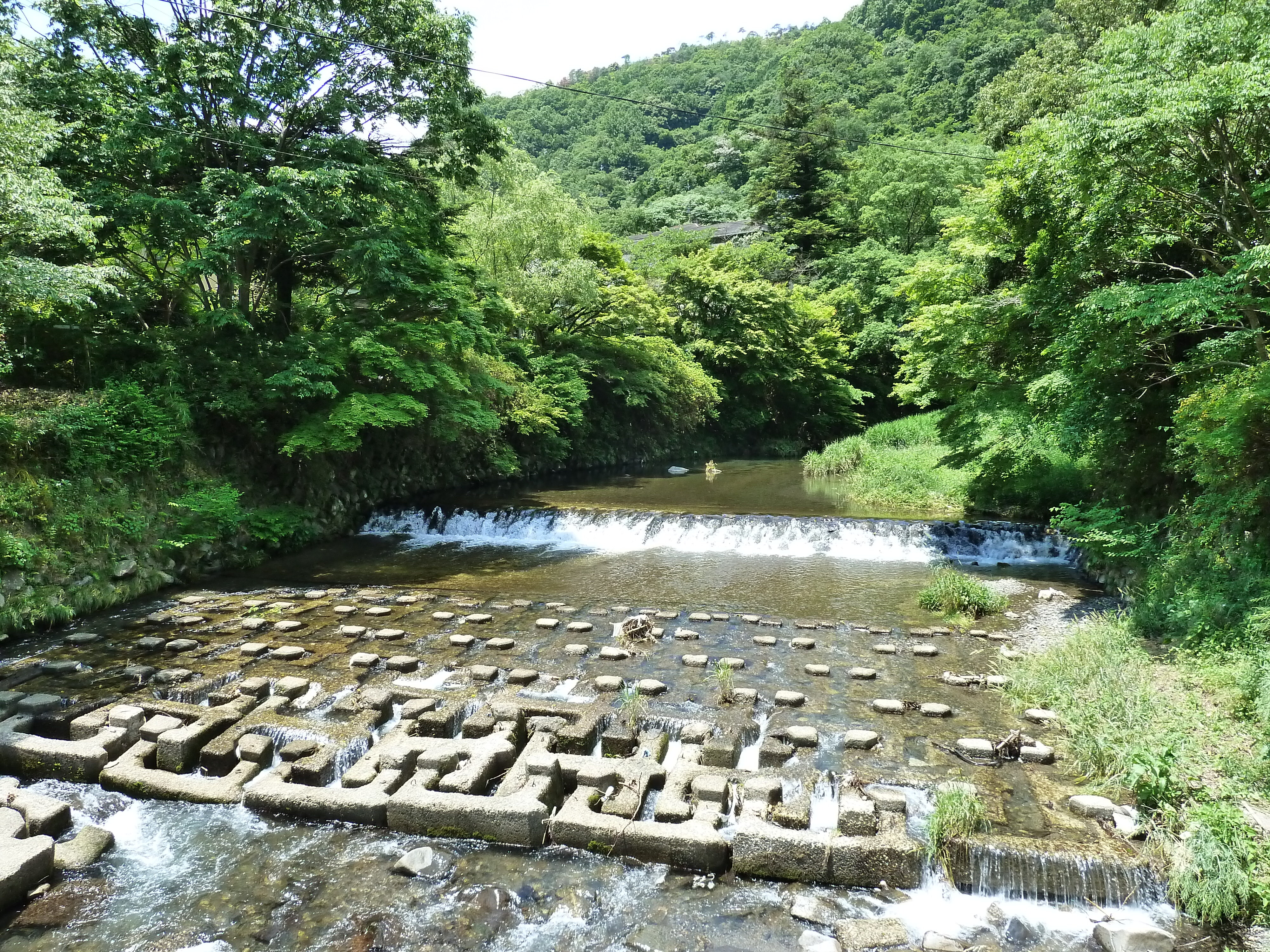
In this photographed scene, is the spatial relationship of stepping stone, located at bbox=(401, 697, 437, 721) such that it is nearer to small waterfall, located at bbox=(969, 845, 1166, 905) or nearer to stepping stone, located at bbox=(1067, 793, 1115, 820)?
small waterfall, located at bbox=(969, 845, 1166, 905)

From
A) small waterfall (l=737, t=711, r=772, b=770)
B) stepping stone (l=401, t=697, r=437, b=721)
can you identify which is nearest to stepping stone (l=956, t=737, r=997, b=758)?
small waterfall (l=737, t=711, r=772, b=770)

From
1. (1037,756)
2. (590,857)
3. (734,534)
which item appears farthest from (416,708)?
(734,534)

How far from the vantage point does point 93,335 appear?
460 inches

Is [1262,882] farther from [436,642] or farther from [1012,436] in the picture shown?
[1012,436]

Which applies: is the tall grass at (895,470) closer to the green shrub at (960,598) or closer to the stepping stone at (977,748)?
the green shrub at (960,598)

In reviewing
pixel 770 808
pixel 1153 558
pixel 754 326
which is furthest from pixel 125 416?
pixel 754 326

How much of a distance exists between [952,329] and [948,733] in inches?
350

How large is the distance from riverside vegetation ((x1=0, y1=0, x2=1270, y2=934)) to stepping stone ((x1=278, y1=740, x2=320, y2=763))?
5391 millimetres

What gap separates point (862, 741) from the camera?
19.0 feet

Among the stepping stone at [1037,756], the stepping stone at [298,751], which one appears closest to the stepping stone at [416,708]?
the stepping stone at [298,751]

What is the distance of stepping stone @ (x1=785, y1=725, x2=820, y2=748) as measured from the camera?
582 centimetres

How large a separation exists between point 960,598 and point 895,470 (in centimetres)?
1029

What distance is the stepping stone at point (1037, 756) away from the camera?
5539mm

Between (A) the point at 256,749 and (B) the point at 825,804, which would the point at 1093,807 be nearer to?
(B) the point at 825,804
